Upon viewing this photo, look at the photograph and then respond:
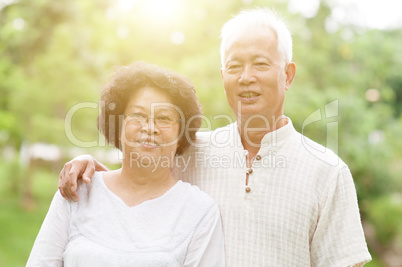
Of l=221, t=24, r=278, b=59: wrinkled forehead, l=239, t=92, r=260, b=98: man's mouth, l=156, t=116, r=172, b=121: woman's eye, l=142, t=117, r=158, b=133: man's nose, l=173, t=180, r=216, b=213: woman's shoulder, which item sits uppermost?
l=221, t=24, r=278, b=59: wrinkled forehead

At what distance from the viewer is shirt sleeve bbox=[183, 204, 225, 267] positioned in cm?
182

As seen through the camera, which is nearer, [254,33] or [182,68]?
[254,33]

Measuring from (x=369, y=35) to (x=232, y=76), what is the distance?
6.31 metres

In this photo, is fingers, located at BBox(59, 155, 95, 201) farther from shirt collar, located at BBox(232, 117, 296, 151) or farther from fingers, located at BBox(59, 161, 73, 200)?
shirt collar, located at BBox(232, 117, 296, 151)

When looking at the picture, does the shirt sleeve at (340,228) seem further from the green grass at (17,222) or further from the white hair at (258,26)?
the green grass at (17,222)

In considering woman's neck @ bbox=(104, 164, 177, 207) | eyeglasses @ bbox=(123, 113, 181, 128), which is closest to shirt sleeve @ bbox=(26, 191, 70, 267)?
woman's neck @ bbox=(104, 164, 177, 207)

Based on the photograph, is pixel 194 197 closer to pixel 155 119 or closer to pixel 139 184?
pixel 139 184

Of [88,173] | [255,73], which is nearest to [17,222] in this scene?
[88,173]

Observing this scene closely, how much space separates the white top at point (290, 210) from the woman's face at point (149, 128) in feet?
1.16

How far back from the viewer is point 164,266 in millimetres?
1757

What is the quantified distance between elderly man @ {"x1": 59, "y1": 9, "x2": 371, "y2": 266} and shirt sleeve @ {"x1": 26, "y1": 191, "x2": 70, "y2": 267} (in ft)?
0.33

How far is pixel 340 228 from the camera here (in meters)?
1.98

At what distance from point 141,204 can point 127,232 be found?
14 cm

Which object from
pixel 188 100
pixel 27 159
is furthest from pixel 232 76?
pixel 27 159
